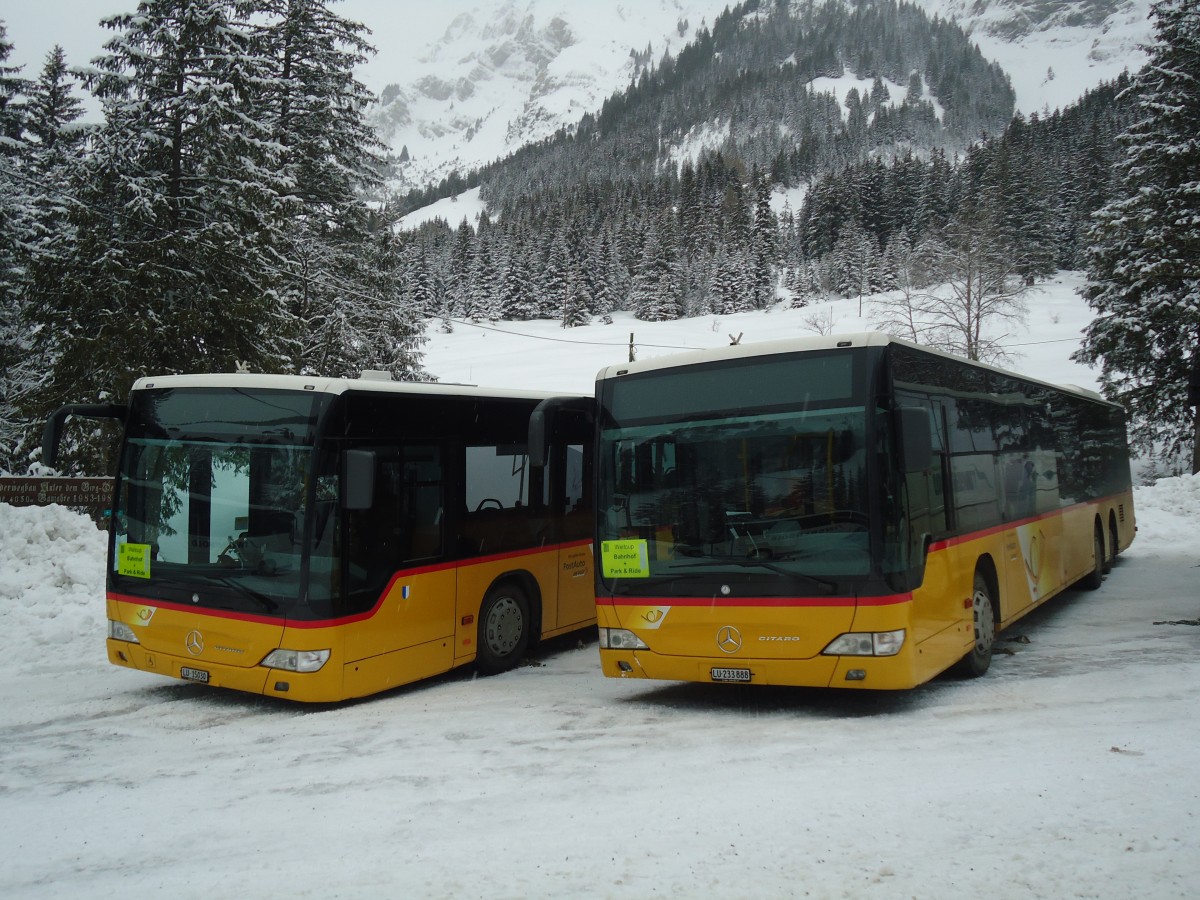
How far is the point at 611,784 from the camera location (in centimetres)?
570

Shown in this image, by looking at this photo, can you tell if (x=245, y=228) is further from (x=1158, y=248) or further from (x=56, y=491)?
(x=1158, y=248)

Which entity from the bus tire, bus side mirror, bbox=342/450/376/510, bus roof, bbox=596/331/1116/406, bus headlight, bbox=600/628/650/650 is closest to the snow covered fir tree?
bus side mirror, bbox=342/450/376/510

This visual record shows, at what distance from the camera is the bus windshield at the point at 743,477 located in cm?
697

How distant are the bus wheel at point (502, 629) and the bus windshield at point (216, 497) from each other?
2.40m

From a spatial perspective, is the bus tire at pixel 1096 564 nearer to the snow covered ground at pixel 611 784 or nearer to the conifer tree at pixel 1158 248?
the snow covered ground at pixel 611 784

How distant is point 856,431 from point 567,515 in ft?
15.2

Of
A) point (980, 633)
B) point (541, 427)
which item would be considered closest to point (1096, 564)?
point (980, 633)

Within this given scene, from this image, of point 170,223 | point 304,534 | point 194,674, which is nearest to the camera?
point 304,534

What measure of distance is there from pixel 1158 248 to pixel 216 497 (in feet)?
91.1

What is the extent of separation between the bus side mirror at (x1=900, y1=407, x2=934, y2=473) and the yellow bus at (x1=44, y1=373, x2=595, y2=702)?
330 centimetres

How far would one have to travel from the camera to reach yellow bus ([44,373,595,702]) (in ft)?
25.5

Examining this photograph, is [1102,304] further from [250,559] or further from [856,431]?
[250,559]

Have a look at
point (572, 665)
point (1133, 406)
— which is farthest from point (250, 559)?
point (1133, 406)

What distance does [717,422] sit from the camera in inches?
295
